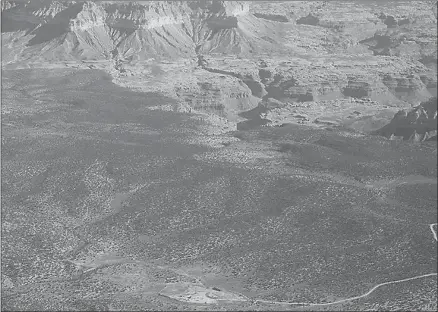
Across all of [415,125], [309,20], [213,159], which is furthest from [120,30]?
[415,125]

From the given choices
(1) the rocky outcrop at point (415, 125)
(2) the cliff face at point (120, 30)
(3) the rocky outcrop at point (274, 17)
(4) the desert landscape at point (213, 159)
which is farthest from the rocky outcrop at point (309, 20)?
(1) the rocky outcrop at point (415, 125)

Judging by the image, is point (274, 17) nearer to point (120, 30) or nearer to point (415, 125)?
point (120, 30)

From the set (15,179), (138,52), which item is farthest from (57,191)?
(138,52)

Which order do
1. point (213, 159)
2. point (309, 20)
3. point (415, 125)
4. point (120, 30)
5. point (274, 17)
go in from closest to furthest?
point (213, 159) → point (415, 125) → point (120, 30) → point (274, 17) → point (309, 20)

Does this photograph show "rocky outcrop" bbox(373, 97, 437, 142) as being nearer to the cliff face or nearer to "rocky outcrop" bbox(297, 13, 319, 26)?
the cliff face

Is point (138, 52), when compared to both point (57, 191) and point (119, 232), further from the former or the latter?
point (119, 232)
